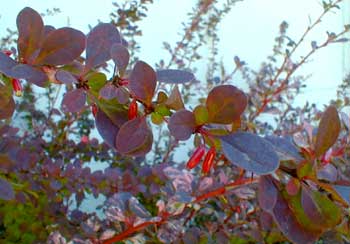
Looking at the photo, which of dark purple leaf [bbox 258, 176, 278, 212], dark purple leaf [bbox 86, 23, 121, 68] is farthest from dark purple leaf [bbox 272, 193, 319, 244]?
dark purple leaf [bbox 86, 23, 121, 68]

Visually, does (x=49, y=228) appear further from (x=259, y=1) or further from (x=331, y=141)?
(x=259, y=1)

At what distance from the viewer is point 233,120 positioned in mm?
451

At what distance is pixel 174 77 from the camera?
0.48 m

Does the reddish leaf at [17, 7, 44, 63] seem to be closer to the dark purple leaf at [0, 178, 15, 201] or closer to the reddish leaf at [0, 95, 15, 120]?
the reddish leaf at [0, 95, 15, 120]

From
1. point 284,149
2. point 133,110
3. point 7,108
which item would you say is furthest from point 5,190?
point 284,149

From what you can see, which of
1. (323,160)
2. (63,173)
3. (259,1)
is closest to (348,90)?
(259,1)

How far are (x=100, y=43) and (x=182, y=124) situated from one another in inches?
4.6

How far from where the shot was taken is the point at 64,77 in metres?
0.45

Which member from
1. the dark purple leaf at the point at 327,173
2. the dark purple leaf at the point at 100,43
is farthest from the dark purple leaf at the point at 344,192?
the dark purple leaf at the point at 100,43

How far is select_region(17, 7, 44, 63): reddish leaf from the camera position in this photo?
18.5 inches

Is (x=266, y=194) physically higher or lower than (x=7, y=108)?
lower

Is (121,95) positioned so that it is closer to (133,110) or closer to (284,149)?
(133,110)

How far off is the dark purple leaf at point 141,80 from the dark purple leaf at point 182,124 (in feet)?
0.12

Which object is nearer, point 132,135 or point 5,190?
point 132,135
